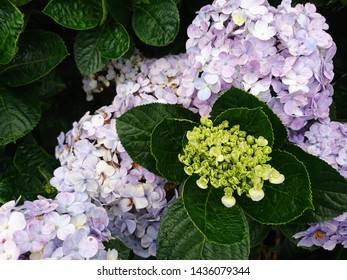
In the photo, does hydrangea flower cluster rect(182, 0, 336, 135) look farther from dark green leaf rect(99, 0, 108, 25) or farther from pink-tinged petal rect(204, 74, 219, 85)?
dark green leaf rect(99, 0, 108, 25)

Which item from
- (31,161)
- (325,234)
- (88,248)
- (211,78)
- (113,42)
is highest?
(211,78)

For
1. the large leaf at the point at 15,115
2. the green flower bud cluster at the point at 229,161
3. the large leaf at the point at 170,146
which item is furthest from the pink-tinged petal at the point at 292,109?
the large leaf at the point at 15,115

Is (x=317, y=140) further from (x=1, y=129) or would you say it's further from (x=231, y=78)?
(x=1, y=129)

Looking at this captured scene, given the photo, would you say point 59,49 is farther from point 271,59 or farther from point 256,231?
point 256,231

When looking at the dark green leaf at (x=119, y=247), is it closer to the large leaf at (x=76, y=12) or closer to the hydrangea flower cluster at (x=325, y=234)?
the hydrangea flower cluster at (x=325, y=234)

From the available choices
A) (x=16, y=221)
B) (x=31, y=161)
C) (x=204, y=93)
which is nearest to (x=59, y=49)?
(x=31, y=161)
